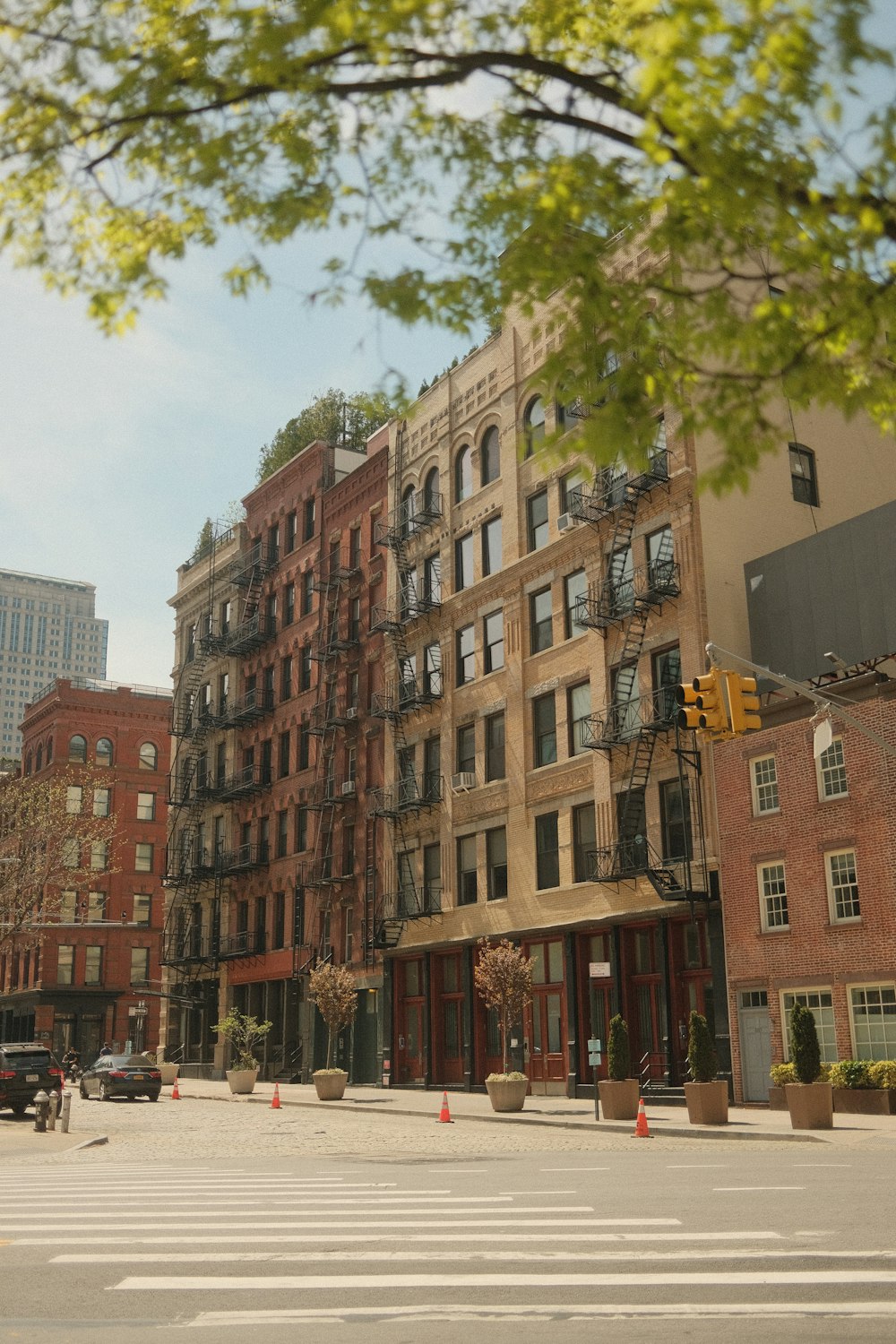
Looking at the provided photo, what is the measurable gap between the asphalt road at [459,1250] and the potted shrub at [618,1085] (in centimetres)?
805

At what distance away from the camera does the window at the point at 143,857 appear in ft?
275

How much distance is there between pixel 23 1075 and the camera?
1355 inches

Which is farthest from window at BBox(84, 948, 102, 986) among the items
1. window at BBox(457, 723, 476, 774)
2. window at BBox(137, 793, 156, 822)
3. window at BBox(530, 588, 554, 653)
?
window at BBox(530, 588, 554, 653)

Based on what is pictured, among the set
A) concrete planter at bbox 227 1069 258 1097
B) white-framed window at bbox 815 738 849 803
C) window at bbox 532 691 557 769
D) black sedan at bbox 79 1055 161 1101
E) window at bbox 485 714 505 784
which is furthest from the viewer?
concrete planter at bbox 227 1069 258 1097

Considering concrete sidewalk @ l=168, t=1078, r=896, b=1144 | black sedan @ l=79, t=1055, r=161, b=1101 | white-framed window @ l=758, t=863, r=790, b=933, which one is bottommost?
concrete sidewalk @ l=168, t=1078, r=896, b=1144

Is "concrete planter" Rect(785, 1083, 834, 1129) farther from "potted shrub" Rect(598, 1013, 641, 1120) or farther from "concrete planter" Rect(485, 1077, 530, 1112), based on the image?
"concrete planter" Rect(485, 1077, 530, 1112)

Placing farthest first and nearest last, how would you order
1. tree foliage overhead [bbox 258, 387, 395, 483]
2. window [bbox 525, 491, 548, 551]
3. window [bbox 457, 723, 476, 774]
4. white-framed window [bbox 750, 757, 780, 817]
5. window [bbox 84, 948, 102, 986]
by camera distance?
window [bbox 84, 948, 102, 986]
tree foliage overhead [bbox 258, 387, 395, 483]
window [bbox 457, 723, 476, 774]
window [bbox 525, 491, 548, 551]
white-framed window [bbox 750, 757, 780, 817]

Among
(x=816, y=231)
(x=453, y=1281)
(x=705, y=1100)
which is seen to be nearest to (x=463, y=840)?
(x=705, y=1100)

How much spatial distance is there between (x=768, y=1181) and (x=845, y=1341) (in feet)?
27.3

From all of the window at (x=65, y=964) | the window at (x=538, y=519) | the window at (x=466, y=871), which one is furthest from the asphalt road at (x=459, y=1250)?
the window at (x=65, y=964)

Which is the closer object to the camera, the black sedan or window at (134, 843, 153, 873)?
the black sedan

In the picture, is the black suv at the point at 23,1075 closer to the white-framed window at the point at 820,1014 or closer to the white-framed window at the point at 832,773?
the white-framed window at the point at 820,1014

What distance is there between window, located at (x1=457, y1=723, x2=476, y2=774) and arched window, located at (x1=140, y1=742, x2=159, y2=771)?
4645cm

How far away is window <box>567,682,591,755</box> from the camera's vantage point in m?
37.1
